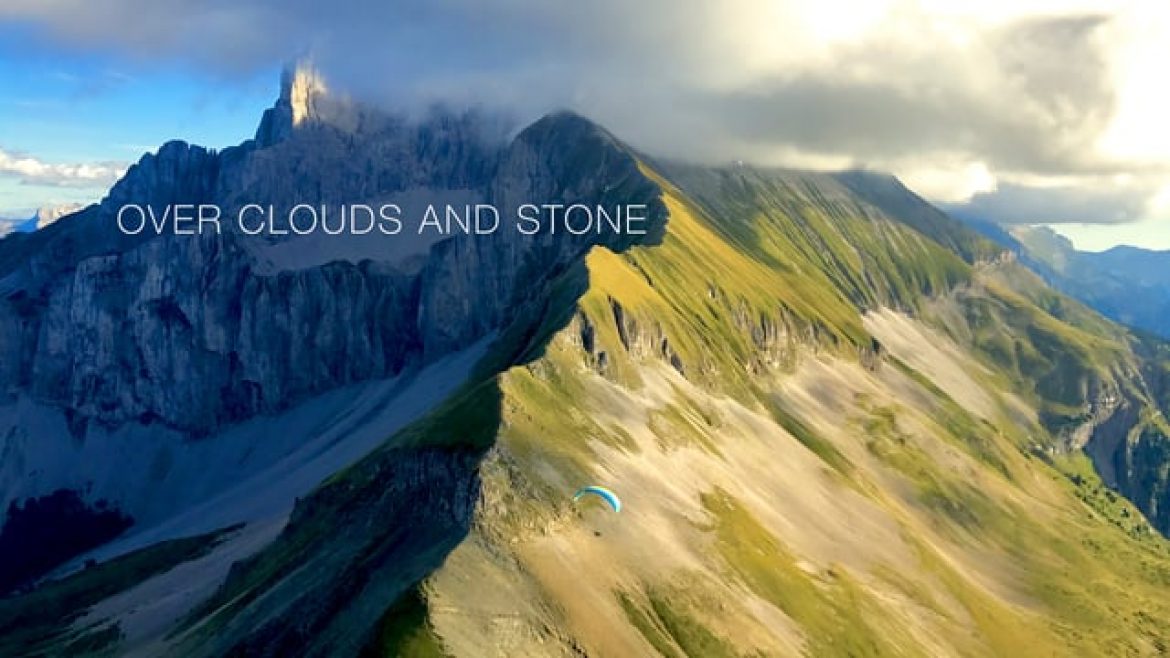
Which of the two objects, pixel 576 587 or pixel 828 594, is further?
pixel 828 594

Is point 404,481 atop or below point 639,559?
atop

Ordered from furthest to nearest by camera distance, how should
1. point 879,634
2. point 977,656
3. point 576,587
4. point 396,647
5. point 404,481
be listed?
point 977,656, point 879,634, point 404,481, point 576,587, point 396,647

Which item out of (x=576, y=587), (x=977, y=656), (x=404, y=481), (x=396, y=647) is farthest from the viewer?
(x=977, y=656)

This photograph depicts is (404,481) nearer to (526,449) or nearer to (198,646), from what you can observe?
(526,449)

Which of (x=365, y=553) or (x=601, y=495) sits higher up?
(x=601, y=495)

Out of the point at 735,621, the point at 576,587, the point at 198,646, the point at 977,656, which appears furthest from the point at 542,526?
the point at 977,656

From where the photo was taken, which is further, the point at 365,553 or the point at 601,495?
the point at 601,495

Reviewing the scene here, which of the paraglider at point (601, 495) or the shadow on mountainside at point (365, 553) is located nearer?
the shadow on mountainside at point (365, 553)

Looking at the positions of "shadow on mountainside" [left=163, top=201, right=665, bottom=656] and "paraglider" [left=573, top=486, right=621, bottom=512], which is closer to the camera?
"shadow on mountainside" [left=163, top=201, right=665, bottom=656]
